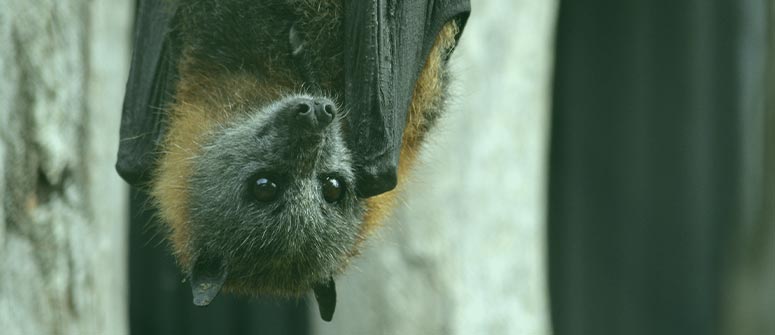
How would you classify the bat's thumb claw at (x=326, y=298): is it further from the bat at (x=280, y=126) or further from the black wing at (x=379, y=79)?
the black wing at (x=379, y=79)

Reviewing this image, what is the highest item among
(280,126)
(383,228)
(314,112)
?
(314,112)

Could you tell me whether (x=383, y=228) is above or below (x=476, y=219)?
above

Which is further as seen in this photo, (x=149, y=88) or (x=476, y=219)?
(x=476, y=219)

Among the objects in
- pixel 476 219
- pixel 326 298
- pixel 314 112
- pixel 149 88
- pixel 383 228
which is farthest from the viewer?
pixel 476 219

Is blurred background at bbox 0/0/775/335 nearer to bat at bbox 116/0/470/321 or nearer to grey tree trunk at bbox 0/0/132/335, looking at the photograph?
grey tree trunk at bbox 0/0/132/335

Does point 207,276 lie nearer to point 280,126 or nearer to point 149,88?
point 280,126

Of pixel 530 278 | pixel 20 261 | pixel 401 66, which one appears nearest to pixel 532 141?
pixel 530 278

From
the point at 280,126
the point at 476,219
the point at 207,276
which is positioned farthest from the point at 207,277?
the point at 476,219

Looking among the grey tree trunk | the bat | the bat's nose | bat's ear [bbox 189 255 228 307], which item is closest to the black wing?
the bat
